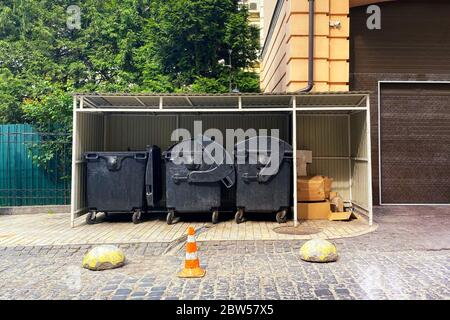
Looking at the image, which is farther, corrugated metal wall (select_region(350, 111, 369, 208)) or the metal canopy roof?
corrugated metal wall (select_region(350, 111, 369, 208))

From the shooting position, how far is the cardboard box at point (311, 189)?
8.50 m

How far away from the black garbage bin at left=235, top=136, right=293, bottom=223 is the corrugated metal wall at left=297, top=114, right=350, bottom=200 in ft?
6.59

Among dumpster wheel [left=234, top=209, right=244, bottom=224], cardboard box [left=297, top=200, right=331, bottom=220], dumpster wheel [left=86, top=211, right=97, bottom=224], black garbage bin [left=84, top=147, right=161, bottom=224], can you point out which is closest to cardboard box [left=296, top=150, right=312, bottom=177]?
cardboard box [left=297, top=200, right=331, bottom=220]

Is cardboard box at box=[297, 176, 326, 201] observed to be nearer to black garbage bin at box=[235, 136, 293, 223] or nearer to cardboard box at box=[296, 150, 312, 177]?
black garbage bin at box=[235, 136, 293, 223]

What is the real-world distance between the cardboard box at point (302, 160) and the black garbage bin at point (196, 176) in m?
1.92

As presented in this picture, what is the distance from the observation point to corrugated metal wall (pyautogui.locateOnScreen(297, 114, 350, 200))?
9852 millimetres

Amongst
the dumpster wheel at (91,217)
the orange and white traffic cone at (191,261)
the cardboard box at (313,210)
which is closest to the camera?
the orange and white traffic cone at (191,261)

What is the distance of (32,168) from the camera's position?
10.3 meters

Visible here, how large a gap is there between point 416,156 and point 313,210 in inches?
143

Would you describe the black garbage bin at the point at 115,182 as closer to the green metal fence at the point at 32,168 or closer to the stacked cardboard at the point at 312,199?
the green metal fence at the point at 32,168

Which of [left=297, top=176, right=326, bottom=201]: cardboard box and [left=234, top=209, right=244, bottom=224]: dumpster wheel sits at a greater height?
[left=297, top=176, right=326, bottom=201]: cardboard box

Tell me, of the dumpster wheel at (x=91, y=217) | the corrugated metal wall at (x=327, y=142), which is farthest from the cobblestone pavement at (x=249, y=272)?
the corrugated metal wall at (x=327, y=142)

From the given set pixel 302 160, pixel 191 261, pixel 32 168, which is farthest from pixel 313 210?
pixel 32 168

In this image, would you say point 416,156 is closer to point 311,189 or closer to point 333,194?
point 333,194
